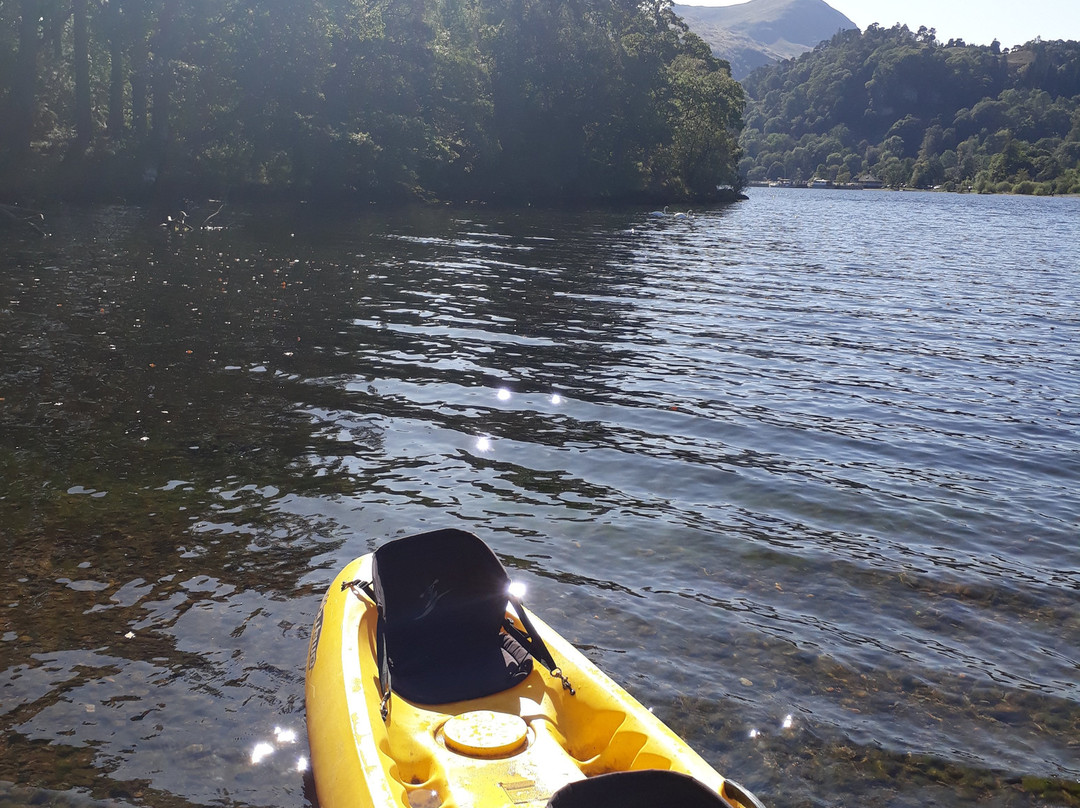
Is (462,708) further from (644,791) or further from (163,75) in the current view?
(163,75)

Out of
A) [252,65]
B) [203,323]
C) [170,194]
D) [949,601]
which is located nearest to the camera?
[949,601]

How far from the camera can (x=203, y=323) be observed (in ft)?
64.8

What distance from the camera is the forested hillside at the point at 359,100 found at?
46.8 metres

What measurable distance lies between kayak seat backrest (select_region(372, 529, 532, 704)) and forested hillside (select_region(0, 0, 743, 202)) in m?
44.6

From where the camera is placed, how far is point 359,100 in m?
61.5

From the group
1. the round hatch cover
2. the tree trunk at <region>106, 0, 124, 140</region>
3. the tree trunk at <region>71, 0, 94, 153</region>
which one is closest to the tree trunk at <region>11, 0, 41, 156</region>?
the tree trunk at <region>71, 0, 94, 153</region>

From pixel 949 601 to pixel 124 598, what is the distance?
26.8ft

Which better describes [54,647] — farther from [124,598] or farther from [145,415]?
[145,415]

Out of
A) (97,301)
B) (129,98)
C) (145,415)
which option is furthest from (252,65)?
(145,415)

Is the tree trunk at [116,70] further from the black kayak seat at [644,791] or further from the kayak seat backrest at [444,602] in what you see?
the black kayak seat at [644,791]

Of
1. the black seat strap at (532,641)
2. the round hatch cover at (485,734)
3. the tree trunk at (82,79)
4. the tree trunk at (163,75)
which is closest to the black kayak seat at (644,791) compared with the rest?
the round hatch cover at (485,734)

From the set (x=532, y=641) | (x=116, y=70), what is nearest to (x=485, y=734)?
(x=532, y=641)

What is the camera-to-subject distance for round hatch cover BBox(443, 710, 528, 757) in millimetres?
5602

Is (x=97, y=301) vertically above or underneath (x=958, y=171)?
underneath
